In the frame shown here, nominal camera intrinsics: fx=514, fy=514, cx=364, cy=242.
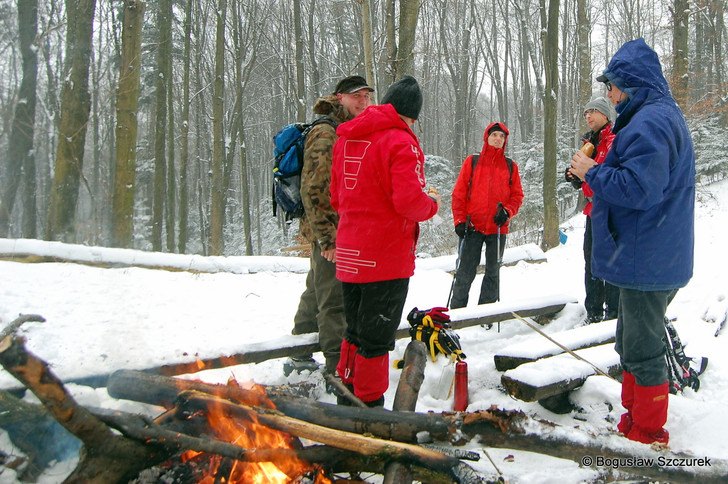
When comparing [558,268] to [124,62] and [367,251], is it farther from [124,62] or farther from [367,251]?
[124,62]

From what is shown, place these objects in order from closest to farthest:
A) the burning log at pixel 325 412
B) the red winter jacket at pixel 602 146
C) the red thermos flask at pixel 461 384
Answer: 1. the burning log at pixel 325 412
2. the red thermos flask at pixel 461 384
3. the red winter jacket at pixel 602 146

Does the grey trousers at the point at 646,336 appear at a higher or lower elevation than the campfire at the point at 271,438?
higher

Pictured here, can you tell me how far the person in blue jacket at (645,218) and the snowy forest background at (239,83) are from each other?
55.1 inches

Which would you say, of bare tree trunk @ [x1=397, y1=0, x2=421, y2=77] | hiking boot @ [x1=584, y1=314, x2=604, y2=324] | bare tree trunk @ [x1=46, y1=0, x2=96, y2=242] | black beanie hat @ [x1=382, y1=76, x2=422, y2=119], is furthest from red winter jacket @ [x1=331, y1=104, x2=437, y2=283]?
bare tree trunk @ [x1=46, y1=0, x2=96, y2=242]

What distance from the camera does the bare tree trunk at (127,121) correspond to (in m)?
8.51

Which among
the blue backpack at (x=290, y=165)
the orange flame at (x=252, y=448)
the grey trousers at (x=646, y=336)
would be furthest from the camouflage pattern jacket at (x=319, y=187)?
the grey trousers at (x=646, y=336)

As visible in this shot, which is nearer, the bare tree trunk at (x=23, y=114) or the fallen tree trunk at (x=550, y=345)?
the fallen tree trunk at (x=550, y=345)

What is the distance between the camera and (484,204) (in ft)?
18.7

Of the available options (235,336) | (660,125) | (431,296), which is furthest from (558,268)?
(660,125)

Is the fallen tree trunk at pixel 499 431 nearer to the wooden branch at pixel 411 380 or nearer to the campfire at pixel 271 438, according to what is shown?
the campfire at pixel 271 438

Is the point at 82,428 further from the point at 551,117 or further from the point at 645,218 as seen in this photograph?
the point at 551,117

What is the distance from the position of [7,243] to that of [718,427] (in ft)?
28.5

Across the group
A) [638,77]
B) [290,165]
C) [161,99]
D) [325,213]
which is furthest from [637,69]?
[161,99]

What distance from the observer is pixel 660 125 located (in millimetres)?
2828
